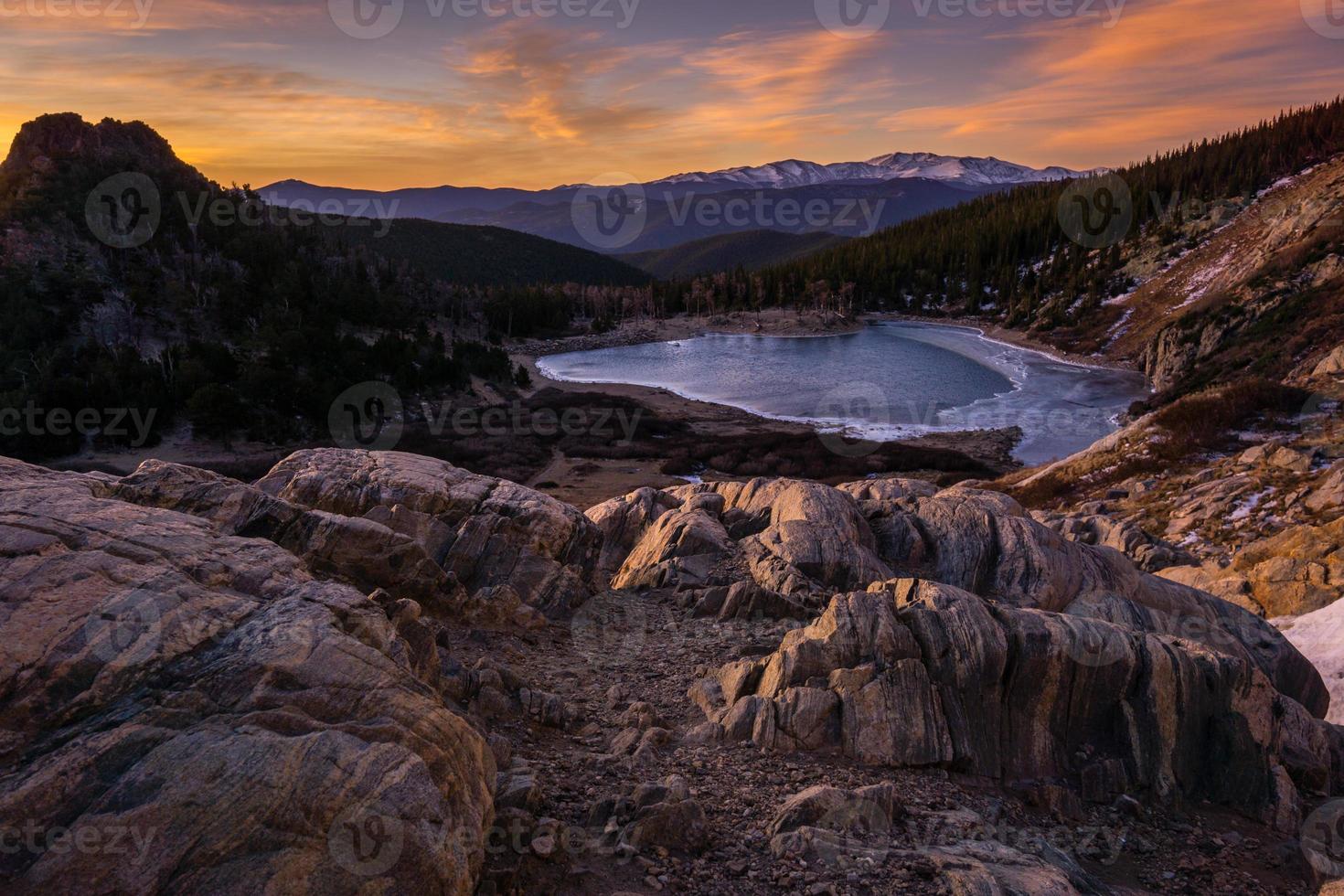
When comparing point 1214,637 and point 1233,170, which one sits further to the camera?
point 1233,170

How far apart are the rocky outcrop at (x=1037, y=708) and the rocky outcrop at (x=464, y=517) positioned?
6.03 meters

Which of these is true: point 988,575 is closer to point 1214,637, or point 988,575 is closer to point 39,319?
point 1214,637

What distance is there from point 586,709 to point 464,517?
7320 millimetres

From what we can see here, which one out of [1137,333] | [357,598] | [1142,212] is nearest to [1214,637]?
[357,598]

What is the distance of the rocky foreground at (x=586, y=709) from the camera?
19.5ft

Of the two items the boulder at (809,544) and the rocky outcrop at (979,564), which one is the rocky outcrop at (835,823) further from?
the boulder at (809,544)

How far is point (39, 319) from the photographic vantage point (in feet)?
171

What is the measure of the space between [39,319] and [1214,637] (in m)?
70.1

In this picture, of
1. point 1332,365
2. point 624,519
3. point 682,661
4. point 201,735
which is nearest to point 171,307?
point 624,519

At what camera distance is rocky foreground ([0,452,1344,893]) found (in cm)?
594

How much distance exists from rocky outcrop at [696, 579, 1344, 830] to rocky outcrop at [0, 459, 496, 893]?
5.14m

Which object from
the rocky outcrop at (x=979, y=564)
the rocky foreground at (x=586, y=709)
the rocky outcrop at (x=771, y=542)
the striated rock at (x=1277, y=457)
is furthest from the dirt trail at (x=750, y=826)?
the striated rock at (x=1277, y=457)

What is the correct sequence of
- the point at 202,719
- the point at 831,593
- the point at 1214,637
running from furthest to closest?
the point at 831,593, the point at 1214,637, the point at 202,719

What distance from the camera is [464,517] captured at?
17.6m
